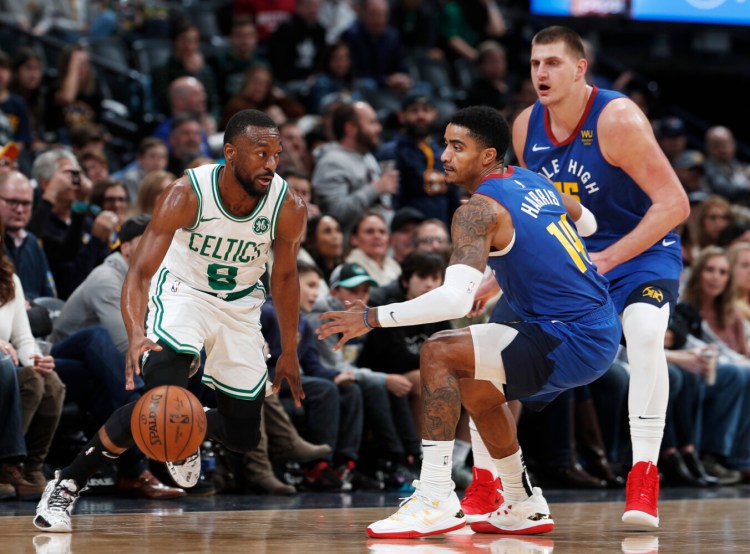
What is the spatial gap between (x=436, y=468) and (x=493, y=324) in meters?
0.65

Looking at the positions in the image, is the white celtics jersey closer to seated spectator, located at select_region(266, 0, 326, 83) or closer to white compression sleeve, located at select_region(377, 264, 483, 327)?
white compression sleeve, located at select_region(377, 264, 483, 327)

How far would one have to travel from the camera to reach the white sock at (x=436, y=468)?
495 cm

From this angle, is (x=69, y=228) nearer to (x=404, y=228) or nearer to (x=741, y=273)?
(x=404, y=228)

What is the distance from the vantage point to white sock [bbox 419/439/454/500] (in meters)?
4.95

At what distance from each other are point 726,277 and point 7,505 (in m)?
5.77

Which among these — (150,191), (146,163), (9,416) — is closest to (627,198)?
(9,416)

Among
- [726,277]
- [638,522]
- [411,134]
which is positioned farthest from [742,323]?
[638,522]

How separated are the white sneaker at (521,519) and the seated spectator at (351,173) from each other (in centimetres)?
423

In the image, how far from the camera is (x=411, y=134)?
33.6 ft

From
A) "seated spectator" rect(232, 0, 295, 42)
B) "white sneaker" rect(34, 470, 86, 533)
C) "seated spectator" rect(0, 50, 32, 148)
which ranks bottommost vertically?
"white sneaker" rect(34, 470, 86, 533)

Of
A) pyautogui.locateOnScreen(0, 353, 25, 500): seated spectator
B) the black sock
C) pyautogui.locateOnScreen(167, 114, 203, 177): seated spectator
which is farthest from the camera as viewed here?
pyautogui.locateOnScreen(167, 114, 203, 177): seated spectator

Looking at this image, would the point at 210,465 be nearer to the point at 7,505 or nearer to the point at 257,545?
the point at 7,505

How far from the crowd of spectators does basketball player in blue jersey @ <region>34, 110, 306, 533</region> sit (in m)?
1.35

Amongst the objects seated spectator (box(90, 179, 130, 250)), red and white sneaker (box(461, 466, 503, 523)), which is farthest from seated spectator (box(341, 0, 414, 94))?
red and white sneaker (box(461, 466, 503, 523))
